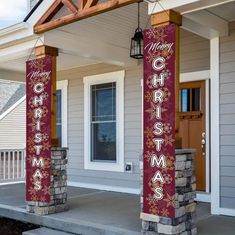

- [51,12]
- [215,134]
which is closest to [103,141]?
[215,134]

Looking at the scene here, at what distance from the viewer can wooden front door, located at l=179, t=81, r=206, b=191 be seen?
607 cm

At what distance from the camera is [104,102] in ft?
25.4

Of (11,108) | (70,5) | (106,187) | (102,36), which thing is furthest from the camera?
(11,108)

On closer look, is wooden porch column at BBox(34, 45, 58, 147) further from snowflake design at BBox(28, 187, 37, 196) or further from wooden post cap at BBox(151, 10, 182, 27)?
wooden post cap at BBox(151, 10, 182, 27)

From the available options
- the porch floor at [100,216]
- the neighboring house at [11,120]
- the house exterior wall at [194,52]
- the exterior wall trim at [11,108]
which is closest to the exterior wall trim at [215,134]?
the porch floor at [100,216]

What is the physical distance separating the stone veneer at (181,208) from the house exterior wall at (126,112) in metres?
2.47

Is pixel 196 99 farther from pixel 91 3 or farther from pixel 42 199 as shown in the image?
pixel 42 199

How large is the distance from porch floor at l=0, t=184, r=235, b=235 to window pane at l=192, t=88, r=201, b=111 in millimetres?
1564

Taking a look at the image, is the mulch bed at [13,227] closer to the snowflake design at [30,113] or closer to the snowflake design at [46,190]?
the snowflake design at [46,190]

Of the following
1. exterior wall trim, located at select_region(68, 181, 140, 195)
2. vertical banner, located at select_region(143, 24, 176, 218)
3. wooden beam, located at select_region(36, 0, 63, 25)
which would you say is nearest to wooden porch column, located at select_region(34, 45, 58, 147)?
wooden beam, located at select_region(36, 0, 63, 25)

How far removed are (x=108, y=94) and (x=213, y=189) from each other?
319 centimetres

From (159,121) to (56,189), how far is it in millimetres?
2244

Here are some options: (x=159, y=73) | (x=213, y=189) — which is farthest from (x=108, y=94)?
(x=159, y=73)

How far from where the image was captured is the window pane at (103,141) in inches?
296
